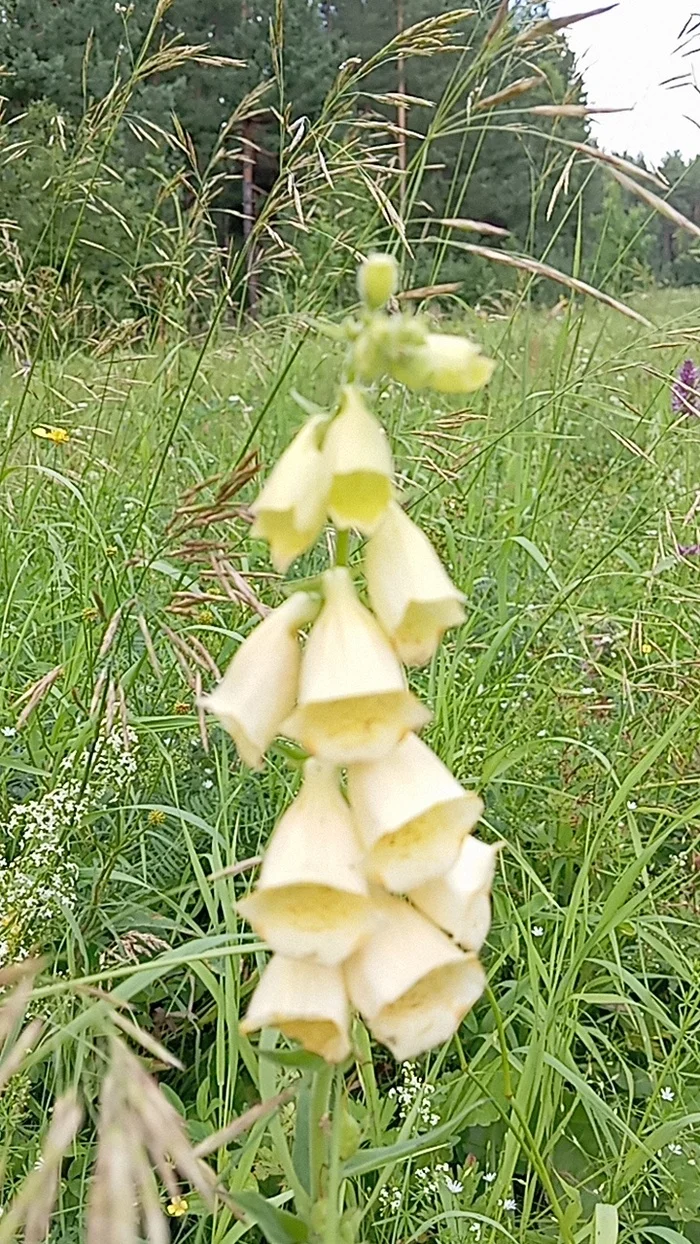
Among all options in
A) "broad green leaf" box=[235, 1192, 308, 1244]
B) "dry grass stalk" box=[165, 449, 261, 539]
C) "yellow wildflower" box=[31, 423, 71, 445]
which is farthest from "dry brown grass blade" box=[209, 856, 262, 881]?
"yellow wildflower" box=[31, 423, 71, 445]

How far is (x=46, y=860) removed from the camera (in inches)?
52.6

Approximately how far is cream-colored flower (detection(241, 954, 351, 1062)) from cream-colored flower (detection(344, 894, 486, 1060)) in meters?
0.02

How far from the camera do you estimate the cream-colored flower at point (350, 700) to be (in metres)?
0.68

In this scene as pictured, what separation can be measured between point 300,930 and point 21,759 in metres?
1.20

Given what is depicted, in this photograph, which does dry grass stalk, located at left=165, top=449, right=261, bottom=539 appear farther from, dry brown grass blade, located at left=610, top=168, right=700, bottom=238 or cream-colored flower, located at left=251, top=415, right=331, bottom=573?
dry brown grass blade, located at left=610, top=168, right=700, bottom=238

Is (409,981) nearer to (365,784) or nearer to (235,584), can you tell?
(365,784)

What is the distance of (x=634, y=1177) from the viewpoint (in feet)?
4.52

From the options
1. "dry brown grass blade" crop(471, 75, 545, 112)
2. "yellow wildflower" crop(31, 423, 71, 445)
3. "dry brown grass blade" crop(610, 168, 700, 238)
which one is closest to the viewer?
"dry brown grass blade" crop(610, 168, 700, 238)

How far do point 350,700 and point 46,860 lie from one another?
2.54 feet

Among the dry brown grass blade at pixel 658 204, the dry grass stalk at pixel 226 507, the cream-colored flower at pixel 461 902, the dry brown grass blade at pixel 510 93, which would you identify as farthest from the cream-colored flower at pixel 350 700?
the dry brown grass blade at pixel 510 93

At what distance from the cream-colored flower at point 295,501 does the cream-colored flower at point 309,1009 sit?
26 centimetres

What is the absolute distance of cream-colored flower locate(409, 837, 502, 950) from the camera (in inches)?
28.9

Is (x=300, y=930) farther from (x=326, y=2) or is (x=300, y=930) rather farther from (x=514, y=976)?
(x=326, y=2)

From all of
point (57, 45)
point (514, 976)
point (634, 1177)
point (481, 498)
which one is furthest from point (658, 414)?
point (57, 45)
